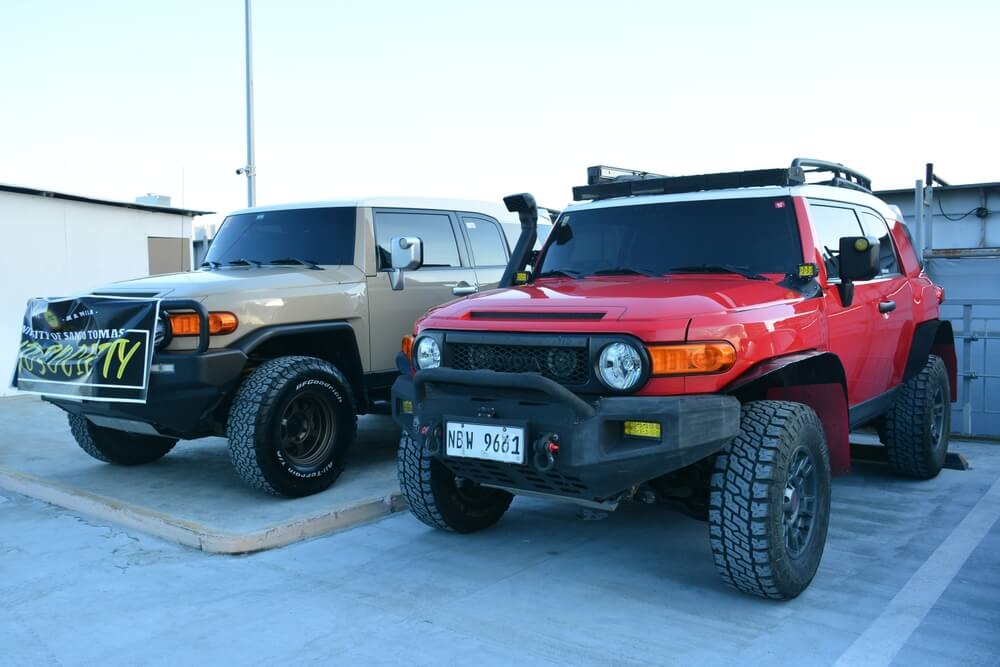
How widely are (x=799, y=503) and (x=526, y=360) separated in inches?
57.5

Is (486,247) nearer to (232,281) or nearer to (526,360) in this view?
(232,281)

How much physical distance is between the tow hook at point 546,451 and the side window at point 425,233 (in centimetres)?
332

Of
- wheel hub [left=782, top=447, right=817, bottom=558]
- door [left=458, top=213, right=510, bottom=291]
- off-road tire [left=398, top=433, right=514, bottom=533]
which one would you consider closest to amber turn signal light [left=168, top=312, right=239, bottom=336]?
off-road tire [left=398, top=433, right=514, bottom=533]

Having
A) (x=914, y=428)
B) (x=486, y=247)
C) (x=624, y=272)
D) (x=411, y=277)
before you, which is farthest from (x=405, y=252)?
(x=914, y=428)

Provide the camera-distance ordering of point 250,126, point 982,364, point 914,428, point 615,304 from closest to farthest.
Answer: point 615,304, point 914,428, point 982,364, point 250,126

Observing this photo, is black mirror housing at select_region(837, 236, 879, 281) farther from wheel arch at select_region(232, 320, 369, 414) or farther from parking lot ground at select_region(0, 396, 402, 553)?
wheel arch at select_region(232, 320, 369, 414)

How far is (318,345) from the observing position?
21.0 feet

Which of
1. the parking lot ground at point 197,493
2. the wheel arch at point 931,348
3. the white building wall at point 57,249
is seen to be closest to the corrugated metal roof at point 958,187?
the wheel arch at point 931,348

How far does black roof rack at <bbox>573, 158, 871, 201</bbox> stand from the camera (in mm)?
4918

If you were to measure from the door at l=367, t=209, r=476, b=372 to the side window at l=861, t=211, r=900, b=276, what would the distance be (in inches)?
112

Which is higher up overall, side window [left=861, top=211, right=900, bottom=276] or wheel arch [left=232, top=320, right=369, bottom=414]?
side window [left=861, top=211, right=900, bottom=276]

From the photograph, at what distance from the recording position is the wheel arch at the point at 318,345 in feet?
19.1

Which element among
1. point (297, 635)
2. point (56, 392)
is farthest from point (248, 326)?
point (297, 635)

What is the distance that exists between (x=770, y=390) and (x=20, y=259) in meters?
10.8
